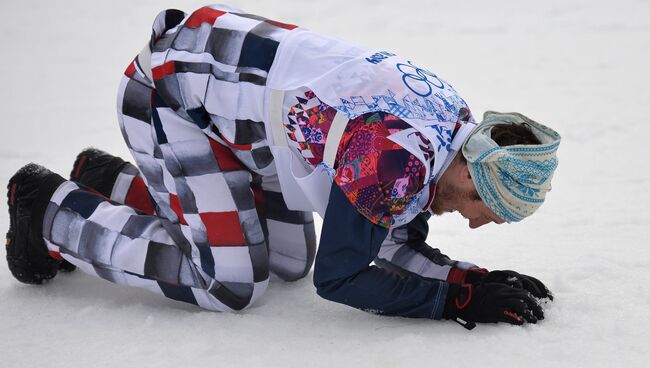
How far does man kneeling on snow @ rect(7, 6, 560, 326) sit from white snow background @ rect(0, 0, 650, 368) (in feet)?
0.28

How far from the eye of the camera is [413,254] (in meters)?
2.13

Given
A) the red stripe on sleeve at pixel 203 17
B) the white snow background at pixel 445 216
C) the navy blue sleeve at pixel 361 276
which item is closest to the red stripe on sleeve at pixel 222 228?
the white snow background at pixel 445 216

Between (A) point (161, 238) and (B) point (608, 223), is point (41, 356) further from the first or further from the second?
(B) point (608, 223)

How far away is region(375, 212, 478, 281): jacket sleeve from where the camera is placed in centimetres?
211

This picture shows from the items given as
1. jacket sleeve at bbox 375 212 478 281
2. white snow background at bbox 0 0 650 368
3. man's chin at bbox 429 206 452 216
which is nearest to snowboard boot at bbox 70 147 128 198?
white snow background at bbox 0 0 650 368

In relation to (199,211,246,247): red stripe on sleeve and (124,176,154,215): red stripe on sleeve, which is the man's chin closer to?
(199,211,246,247): red stripe on sleeve

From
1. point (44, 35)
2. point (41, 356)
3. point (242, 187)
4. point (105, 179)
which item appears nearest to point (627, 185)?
point (242, 187)

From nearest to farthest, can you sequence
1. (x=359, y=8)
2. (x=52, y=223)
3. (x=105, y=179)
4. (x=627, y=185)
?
(x=52, y=223) < (x=105, y=179) < (x=627, y=185) < (x=359, y=8)

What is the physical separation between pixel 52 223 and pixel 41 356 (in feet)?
1.39

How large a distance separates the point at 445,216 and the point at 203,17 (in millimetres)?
1230

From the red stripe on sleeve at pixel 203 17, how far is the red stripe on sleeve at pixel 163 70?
0.35 feet

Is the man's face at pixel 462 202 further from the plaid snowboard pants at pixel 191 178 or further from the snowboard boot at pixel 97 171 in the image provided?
the snowboard boot at pixel 97 171

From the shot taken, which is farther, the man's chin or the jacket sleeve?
the jacket sleeve

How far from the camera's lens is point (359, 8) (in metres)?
5.58
